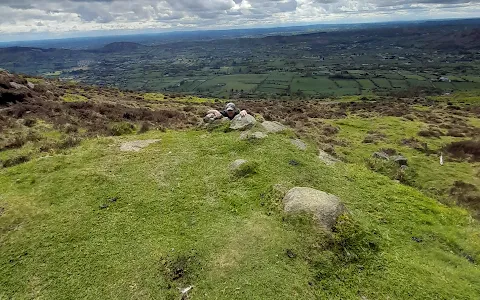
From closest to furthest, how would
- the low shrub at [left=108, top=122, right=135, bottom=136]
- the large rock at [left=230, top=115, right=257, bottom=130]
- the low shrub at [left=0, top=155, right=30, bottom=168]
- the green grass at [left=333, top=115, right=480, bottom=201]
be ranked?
the low shrub at [left=0, top=155, right=30, bottom=168] < the large rock at [left=230, top=115, right=257, bottom=130] < the green grass at [left=333, top=115, right=480, bottom=201] < the low shrub at [left=108, top=122, right=135, bottom=136]

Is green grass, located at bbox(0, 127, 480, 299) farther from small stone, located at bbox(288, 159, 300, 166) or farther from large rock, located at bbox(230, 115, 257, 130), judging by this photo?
large rock, located at bbox(230, 115, 257, 130)

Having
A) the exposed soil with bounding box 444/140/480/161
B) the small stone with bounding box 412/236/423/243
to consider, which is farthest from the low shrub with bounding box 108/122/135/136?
the exposed soil with bounding box 444/140/480/161

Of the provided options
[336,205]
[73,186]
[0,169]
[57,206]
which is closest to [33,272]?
[57,206]

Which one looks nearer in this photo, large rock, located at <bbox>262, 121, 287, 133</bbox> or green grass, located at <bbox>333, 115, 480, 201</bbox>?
large rock, located at <bbox>262, 121, 287, 133</bbox>

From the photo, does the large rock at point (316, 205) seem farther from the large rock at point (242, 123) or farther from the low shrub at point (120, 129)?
the low shrub at point (120, 129)

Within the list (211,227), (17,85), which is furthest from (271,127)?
(17,85)

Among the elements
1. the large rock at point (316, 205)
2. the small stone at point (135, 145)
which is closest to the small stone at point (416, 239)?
the large rock at point (316, 205)

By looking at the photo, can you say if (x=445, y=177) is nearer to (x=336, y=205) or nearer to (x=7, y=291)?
(x=336, y=205)
